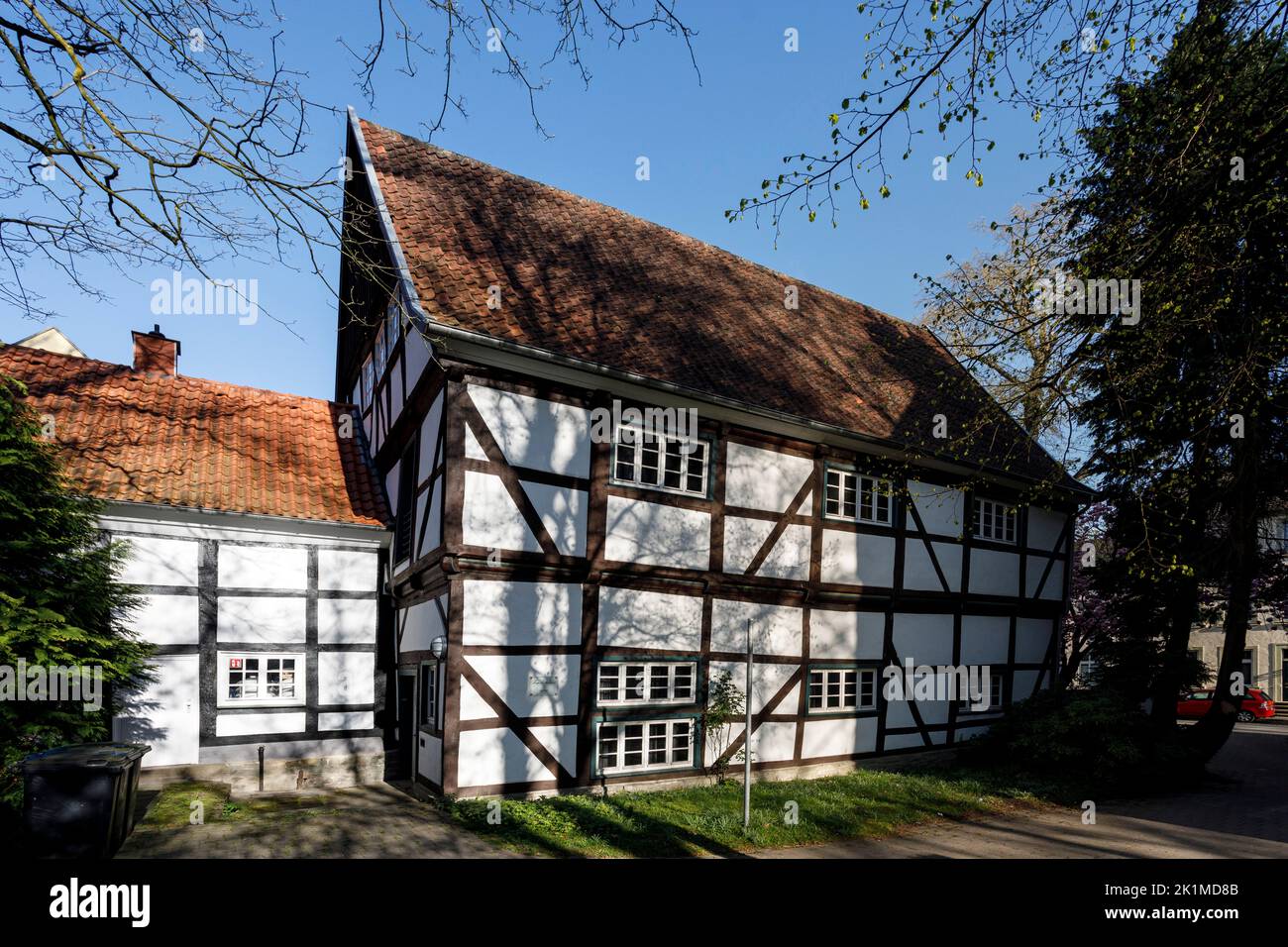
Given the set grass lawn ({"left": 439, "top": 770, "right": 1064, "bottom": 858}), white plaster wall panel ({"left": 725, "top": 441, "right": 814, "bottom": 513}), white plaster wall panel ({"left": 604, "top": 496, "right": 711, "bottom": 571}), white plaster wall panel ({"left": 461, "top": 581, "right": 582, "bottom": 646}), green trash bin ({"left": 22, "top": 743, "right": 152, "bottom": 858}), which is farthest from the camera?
white plaster wall panel ({"left": 725, "top": 441, "right": 814, "bottom": 513})

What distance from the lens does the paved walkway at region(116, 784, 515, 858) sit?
309 inches

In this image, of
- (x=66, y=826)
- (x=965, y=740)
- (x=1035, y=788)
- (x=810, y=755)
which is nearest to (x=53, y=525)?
(x=66, y=826)

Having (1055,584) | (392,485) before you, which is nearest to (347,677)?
(392,485)

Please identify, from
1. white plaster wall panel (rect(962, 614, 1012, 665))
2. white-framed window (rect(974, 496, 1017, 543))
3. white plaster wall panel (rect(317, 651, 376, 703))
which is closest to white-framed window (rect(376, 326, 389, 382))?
white plaster wall panel (rect(317, 651, 376, 703))

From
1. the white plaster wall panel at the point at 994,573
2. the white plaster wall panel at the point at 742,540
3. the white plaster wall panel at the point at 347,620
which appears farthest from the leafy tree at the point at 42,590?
the white plaster wall panel at the point at 994,573

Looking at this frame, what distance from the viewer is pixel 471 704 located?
396 inches

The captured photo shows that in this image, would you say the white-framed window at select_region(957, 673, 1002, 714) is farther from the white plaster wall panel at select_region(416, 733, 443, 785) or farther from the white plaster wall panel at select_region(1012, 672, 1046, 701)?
the white plaster wall panel at select_region(416, 733, 443, 785)

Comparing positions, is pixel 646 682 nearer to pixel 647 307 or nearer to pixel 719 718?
pixel 719 718

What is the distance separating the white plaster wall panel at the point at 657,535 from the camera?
1157 centimetres

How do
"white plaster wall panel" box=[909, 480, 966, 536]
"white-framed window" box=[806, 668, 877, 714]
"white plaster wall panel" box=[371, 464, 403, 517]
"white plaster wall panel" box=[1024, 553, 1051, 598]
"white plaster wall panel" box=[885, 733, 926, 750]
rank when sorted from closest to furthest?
1. "white-framed window" box=[806, 668, 877, 714]
2. "white plaster wall panel" box=[371, 464, 403, 517]
3. "white plaster wall panel" box=[885, 733, 926, 750]
4. "white plaster wall panel" box=[909, 480, 966, 536]
5. "white plaster wall panel" box=[1024, 553, 1051, 598]

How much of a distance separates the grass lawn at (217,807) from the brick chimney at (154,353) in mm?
8545

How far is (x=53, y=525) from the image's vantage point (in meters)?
9.02

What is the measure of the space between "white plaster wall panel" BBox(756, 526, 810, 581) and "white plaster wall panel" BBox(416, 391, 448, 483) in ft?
18.0
